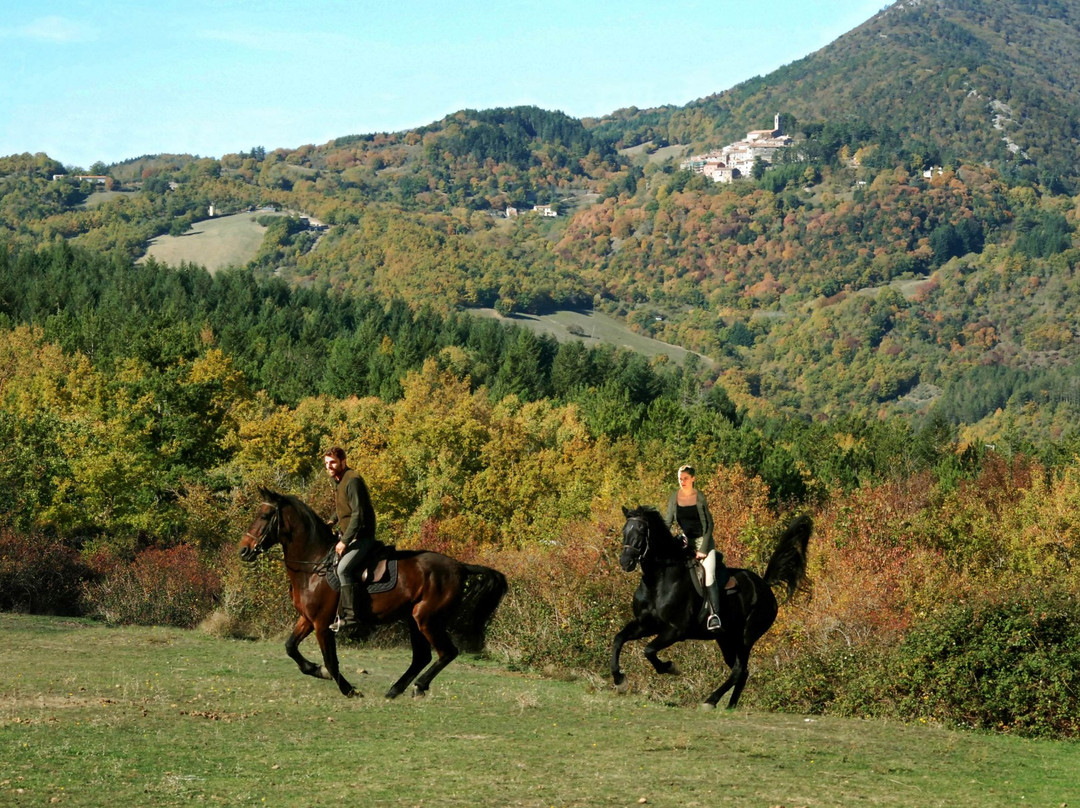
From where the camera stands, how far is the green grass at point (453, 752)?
13.6 m

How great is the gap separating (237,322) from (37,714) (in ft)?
492

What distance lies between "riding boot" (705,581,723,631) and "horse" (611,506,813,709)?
0.34 feet

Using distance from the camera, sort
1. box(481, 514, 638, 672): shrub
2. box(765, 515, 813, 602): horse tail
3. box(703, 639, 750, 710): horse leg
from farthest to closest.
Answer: box(481, 514, 638, 672): shrub → box(765, 515, 813, 602): horse tail → box(703, 639, 750, 710): horse leg

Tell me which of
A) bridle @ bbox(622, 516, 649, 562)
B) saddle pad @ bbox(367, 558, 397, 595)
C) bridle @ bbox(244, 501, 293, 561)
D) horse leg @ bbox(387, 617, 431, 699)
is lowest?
horse leg @ bbox(387, 617, 431, 699)

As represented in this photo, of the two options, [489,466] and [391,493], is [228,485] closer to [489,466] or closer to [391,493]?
[391,493]

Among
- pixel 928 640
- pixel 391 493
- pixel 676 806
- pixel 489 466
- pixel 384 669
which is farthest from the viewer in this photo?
pixel 489 466

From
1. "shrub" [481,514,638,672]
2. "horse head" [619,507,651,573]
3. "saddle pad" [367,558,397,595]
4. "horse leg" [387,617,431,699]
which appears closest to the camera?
"horse head" [619,507,651,573]

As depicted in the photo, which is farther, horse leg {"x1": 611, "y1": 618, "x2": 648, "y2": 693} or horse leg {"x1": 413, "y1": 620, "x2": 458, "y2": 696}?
horse leg {"x1": 413, "y1": 620, "x2": 458, "y2": 696}

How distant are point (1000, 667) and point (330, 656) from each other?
10.4 meters

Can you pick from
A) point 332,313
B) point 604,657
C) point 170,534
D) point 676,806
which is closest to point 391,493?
point 170,534

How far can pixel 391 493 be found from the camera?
64.1 metres

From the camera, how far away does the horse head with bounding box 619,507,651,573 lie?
19.2 meters

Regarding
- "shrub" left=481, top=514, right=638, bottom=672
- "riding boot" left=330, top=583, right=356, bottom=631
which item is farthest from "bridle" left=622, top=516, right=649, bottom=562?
"shrub" left=481, top=514, right=638, bottom=672

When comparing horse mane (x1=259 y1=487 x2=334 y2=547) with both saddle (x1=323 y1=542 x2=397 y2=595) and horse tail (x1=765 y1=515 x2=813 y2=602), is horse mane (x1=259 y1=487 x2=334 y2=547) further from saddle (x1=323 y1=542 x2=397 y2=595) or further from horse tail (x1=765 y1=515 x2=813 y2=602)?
horse tail (x1=765 y1=515 x2=813 y2=602)
